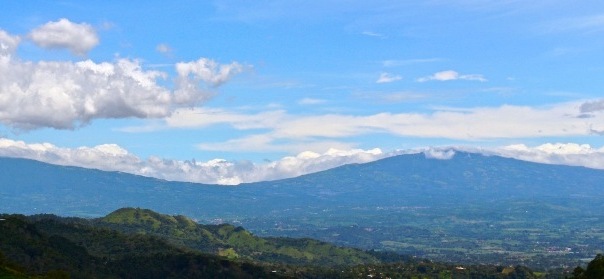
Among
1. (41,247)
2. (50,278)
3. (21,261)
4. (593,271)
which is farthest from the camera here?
(41,247)

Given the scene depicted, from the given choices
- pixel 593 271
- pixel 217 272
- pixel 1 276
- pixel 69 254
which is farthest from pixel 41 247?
pixel 593 271

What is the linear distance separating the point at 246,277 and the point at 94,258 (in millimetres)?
36574

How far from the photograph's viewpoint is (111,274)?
187 metres

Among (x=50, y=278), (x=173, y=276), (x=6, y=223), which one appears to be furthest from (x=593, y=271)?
(x=6, y=223)

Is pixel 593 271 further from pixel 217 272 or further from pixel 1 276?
pixel 217 272

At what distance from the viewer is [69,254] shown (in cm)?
18875

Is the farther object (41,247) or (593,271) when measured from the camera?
(41,247)

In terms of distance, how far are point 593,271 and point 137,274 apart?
120 metres

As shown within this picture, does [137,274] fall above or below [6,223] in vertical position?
below

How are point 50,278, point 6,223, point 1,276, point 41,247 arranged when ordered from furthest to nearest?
point 6,223, point 41,247, point 50,278, point 1,276

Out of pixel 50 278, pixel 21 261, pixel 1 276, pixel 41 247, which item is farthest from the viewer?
pixel 41 247

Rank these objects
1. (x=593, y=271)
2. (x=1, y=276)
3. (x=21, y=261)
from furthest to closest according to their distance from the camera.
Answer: (x=21, y=261) < (x=1, y=276) < (x=593, y=271)

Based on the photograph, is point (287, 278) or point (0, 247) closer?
point (0, 247)

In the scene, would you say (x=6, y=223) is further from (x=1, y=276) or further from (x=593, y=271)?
(x=593, y=271)
